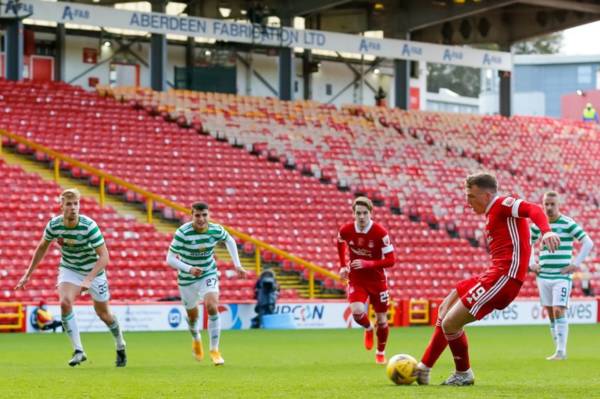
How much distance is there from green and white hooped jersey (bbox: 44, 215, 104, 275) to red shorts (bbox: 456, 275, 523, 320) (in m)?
5.10

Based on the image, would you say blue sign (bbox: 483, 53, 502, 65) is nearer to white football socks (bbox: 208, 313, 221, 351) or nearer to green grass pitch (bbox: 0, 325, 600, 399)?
green grass pitch (bbox: 0, 325, 600, 399)

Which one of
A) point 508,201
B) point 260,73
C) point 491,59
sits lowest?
point 508,201

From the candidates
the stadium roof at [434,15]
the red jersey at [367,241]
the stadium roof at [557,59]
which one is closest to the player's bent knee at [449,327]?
the red jersey at [367,241]

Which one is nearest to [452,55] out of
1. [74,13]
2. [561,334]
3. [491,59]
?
[491,59]

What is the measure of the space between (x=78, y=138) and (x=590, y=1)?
20886mm

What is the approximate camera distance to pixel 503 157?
44781 mm

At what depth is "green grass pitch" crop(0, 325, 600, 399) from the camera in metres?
11.3

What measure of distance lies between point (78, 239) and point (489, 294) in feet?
18.2

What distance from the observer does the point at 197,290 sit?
16.8 meters

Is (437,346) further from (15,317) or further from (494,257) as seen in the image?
(15,317)

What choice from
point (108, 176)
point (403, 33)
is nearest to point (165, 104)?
point (108, 176)

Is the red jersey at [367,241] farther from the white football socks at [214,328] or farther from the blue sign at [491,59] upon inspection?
the blue sign at [491,59]

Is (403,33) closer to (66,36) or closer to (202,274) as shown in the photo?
(66,36)

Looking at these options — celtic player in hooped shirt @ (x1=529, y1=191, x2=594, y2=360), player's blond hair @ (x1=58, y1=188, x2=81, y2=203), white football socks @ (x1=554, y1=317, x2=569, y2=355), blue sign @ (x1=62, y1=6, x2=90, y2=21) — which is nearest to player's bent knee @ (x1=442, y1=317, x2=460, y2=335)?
player's blond hair @ (x1=58, y1=188, x2=81, y2=203)
